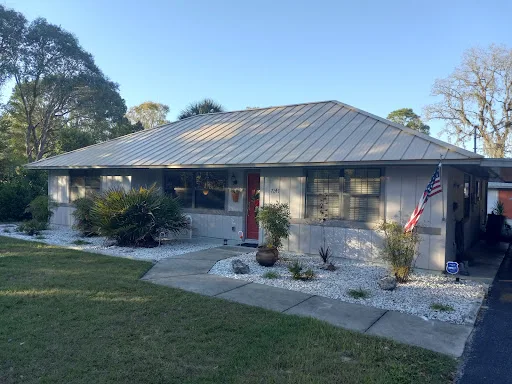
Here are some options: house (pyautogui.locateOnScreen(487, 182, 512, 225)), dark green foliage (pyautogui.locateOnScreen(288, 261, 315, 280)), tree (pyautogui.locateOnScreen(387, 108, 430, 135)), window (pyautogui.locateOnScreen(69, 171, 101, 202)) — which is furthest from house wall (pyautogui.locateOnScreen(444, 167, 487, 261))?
tree (pyautogui.locateOnScreen(387, 108, 430, 135))

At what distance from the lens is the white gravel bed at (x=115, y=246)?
32.3ft

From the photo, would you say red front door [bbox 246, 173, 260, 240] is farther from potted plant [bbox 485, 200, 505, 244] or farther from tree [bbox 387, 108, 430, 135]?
tree [bbox 387, 108, 430, 135]

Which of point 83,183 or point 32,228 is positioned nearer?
point 32,228

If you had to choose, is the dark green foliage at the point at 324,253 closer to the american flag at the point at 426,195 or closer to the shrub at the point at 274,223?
the shrub at the point at 274,223

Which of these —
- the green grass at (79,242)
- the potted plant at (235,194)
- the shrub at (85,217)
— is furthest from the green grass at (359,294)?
the shrub at (85,217)

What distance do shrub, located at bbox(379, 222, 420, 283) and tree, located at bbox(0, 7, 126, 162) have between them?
2851 cm

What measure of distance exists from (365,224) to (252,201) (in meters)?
3.78

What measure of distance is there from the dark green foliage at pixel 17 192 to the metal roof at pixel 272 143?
127 inches

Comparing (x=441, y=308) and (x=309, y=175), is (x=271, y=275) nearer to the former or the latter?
(x=441, y=308)

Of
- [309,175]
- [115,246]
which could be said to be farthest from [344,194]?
[115,246]

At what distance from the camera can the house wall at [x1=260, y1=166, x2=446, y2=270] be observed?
27.3 ft

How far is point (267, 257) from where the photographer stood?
8.62m

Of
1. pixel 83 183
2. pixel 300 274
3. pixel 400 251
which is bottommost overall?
pixel 300 274

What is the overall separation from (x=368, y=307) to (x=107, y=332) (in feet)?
12.4
